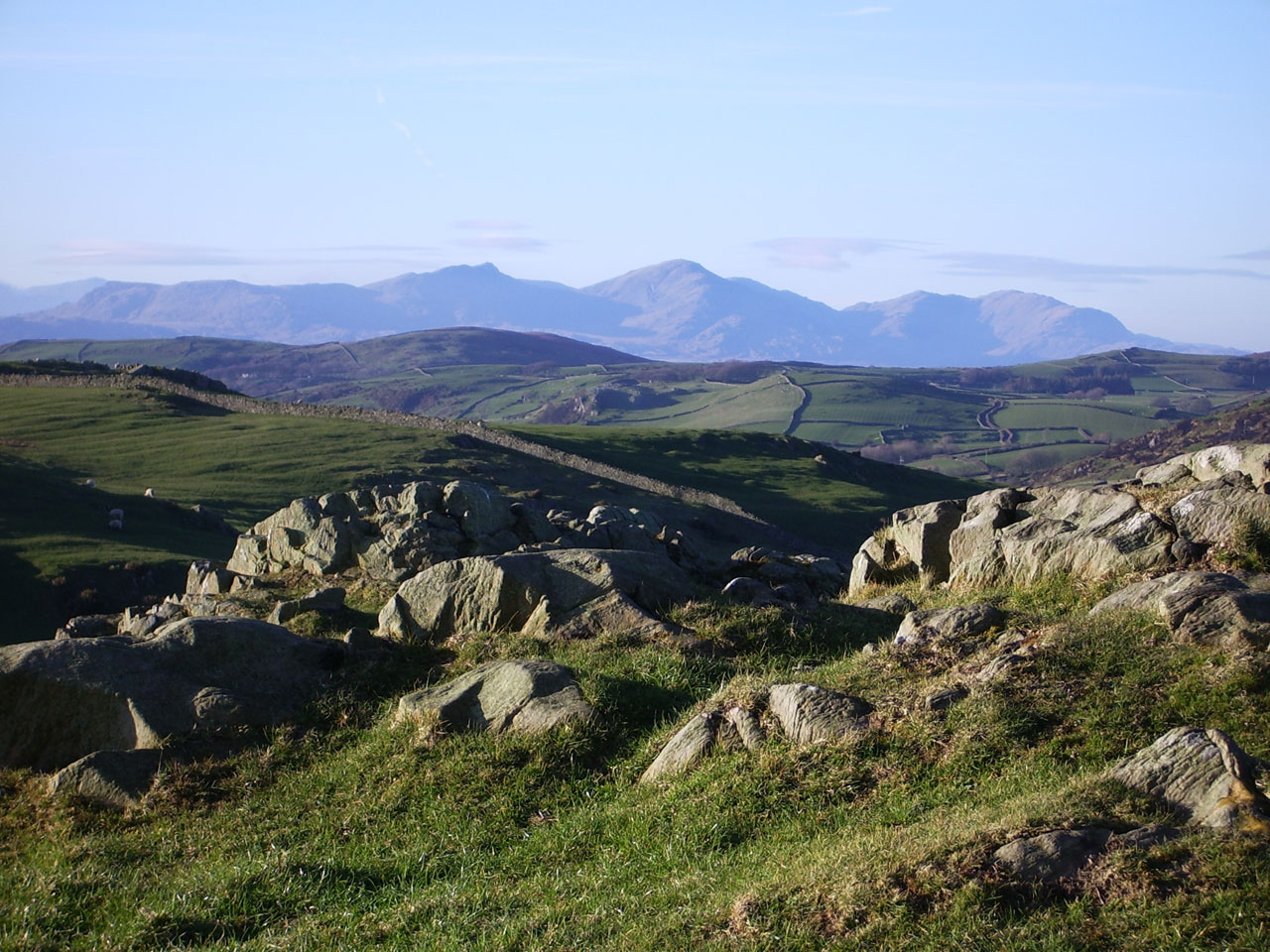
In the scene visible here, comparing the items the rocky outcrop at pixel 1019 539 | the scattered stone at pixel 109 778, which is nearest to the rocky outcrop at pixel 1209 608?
the rocky outcrop at pixel 1019 539

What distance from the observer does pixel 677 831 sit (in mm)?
9969

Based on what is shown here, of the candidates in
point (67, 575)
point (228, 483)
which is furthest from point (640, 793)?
point (228, 483)

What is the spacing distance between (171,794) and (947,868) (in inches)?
358

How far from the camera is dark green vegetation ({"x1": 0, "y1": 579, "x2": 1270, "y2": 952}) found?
7.66m

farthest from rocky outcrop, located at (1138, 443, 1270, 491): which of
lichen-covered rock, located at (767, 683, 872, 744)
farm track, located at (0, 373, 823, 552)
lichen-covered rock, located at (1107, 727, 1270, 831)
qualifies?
farm track, located at (0, 373, 823, 552)

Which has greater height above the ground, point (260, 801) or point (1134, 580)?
point (1134, 580)

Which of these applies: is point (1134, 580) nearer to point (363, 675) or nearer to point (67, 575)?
point (363, 675)

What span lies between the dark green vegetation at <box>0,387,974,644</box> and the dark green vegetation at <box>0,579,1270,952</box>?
39259 millimetres

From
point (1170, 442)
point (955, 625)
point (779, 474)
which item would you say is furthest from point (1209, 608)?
point (1170, 442)

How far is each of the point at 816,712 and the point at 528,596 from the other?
22.0 ft

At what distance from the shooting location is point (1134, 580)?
15.1 m

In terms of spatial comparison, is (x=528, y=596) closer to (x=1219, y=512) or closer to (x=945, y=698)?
(x=945, y=698)

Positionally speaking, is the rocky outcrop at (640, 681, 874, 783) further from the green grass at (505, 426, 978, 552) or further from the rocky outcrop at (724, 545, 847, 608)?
the green grass at (505, 426, 978, 552)

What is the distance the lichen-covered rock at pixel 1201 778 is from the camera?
8180mm
